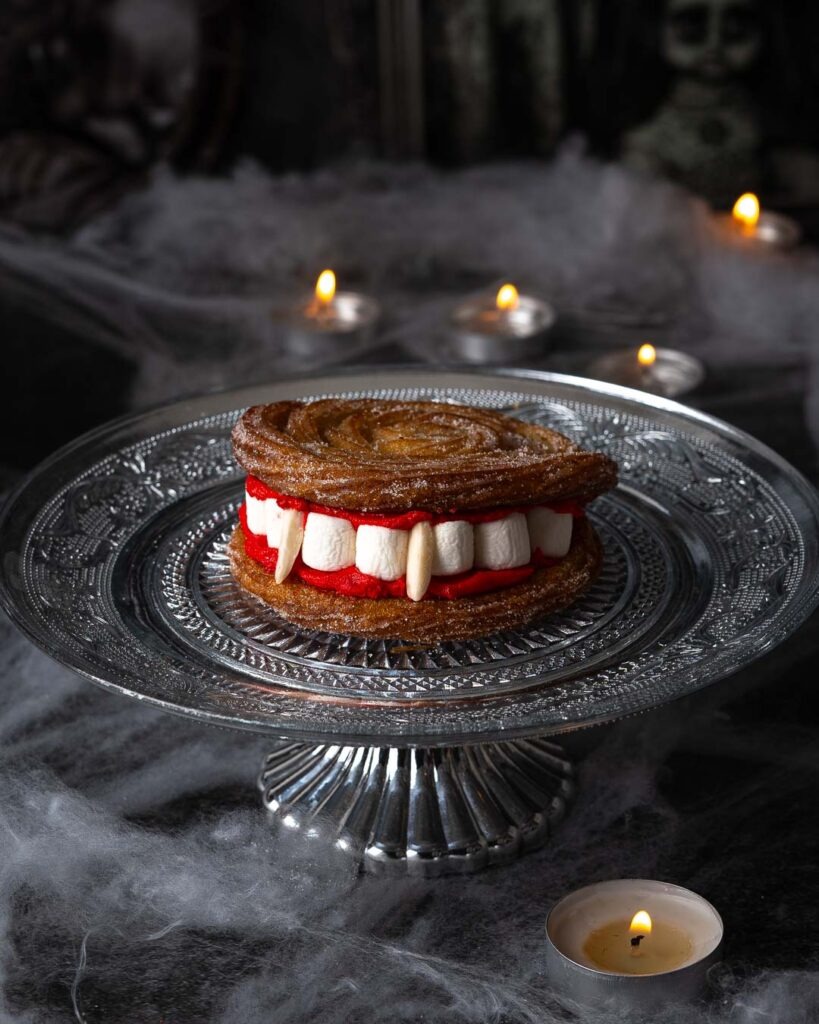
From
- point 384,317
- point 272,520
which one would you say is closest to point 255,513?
point 272,520

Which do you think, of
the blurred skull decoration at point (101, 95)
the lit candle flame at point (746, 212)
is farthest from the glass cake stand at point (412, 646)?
the blurred skull decoration at point (101, 95)

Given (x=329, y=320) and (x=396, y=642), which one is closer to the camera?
(x=396, y=642)

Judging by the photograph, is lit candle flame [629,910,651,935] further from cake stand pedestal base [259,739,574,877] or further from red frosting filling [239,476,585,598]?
red frosting filling [239,476,585,598]

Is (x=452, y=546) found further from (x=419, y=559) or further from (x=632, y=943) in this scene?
(x=632, y=943)

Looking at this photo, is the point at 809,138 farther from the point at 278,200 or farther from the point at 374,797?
the point at 374,797

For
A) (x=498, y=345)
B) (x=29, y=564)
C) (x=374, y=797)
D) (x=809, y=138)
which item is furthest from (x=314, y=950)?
(x=809, y=138)
